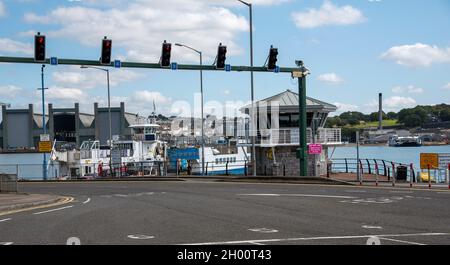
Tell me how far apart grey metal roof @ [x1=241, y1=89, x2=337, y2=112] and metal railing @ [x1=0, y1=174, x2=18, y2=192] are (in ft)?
70.9

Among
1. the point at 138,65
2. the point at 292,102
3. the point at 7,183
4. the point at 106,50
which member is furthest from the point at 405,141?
the point at 7,183

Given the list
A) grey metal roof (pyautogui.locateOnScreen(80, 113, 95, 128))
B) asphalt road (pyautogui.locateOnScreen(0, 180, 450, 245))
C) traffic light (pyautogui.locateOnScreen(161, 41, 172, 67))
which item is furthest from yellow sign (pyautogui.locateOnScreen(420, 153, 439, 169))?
grey metal roof (pyautogui.locateOnScreen(80, 113, 95, 128))

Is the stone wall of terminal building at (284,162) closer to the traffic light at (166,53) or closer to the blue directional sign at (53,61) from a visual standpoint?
the traffic light at (166,53)

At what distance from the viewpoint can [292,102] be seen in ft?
147

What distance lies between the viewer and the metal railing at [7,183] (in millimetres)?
27553

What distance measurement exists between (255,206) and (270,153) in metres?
25.9

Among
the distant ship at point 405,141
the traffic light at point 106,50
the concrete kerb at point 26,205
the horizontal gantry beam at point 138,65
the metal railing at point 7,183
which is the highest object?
the traffic light at point 106,50

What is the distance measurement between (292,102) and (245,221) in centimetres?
3063

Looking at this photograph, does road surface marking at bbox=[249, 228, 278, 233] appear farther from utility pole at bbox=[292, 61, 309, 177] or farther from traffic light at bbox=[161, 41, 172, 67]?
utility pole at bbox=[292, 61, 309, 177]

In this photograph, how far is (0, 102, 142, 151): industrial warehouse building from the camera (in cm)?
9919

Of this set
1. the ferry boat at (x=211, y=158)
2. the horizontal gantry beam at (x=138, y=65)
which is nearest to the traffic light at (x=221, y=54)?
the horizontal gantry beam at (x=138, y=65)

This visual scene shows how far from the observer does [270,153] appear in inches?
1761

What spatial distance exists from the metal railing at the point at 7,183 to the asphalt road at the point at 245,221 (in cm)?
826
